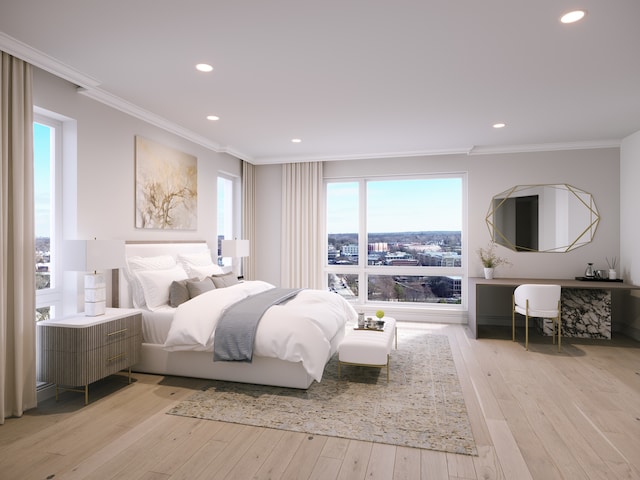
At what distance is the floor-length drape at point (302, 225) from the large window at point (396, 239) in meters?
0.30

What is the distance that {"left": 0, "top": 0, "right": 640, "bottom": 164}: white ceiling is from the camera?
230 centimetres

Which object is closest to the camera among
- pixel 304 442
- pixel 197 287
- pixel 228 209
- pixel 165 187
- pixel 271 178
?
pixel 304 442

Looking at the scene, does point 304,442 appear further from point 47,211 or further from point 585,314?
point 585,314

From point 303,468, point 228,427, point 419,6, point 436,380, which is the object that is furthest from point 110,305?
point 419,6

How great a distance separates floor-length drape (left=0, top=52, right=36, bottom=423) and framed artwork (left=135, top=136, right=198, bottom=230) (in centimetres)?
124

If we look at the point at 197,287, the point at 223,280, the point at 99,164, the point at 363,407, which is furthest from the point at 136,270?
the point at 363,407

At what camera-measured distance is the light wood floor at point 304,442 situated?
84.4 inches

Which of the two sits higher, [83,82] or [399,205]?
[83,82]

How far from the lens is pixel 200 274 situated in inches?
175

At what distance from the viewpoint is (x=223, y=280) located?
438 cm

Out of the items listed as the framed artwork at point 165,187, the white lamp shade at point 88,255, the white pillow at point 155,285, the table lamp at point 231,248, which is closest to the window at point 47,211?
the white lamp shade at point 88,255

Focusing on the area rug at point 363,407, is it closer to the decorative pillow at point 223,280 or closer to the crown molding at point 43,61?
the decorative pillow at point 223,280

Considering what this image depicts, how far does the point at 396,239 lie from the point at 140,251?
3.85m

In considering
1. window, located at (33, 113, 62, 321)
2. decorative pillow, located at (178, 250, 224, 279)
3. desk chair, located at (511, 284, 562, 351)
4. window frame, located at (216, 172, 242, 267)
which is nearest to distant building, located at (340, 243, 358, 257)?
window frame, located at (216, 172, 242, 267)
